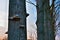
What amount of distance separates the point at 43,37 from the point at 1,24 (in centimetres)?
678

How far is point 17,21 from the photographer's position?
7.72 ft

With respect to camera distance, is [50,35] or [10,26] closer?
[10,26]

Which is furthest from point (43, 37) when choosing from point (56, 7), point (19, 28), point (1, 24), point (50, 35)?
point (1, 24)

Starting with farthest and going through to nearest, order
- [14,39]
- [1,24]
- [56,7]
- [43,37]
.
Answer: [1,24], [56,7], [43,37], [14,39]

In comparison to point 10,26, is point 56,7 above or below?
above

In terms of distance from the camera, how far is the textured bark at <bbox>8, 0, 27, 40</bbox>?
91.6 inches

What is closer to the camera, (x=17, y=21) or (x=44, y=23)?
(x=17, y=21)

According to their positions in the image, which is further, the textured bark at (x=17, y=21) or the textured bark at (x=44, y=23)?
the textured bark at (x=44, y=23)

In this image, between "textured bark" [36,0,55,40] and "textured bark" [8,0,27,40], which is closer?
"textured bark" [8,0,27,40]

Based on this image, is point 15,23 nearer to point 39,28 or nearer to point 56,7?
point 39,28

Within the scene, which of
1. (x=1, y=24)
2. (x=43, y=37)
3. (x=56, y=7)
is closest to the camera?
(x=43, y=37)

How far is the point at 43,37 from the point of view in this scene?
385 cm

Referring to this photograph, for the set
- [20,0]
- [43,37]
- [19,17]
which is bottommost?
[43,37]

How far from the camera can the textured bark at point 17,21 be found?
233 centimetres
